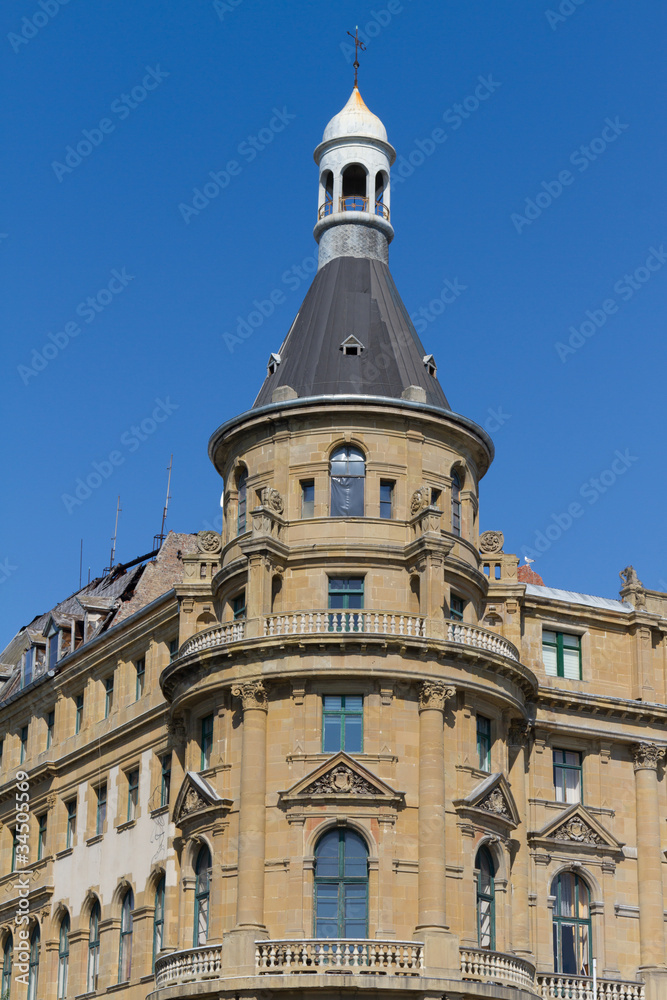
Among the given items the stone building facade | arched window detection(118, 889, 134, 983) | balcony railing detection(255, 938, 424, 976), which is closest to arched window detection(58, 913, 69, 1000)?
the stone building facade

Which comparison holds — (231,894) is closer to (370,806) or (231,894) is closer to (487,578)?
(370,806)

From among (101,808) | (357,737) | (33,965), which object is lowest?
(33,965)

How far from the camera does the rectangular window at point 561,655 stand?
220 ft

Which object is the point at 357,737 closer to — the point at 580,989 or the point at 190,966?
the point at 190,966

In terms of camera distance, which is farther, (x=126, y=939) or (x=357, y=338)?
(x=126, y=939)

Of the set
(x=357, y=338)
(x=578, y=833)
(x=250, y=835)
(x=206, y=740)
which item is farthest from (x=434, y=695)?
(x=357, y=338)

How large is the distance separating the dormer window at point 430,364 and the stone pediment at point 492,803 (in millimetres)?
16669

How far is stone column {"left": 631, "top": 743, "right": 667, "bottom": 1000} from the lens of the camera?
63188mm

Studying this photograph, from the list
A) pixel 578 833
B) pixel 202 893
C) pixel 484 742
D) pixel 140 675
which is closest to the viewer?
pixel 202 893

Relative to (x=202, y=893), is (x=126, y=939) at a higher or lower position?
lower

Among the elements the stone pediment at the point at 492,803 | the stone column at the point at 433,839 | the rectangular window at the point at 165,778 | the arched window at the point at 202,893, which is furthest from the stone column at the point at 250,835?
the rectangular window at the point at 165,778

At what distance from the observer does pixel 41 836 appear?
254 ft

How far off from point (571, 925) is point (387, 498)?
16902 mm

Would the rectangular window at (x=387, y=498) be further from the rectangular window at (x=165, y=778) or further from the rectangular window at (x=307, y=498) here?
the rectangular window at (x=165, y=778)
